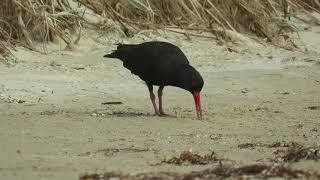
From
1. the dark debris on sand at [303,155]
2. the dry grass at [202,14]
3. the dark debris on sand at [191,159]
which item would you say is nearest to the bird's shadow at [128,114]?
the dark debris on sand at [191,159]

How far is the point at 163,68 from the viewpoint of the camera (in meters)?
8.59

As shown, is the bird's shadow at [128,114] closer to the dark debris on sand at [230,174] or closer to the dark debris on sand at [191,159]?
the dark debris on sand at [191,159]

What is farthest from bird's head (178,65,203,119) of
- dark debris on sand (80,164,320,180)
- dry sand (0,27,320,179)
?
dark debris on sand (80,164,320,180)

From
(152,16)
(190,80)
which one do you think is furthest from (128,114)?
(152,16)

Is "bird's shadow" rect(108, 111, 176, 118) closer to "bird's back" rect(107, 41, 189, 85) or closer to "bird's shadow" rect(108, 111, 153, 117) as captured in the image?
"bird's shadow" rect(108, 111, 153, 117)

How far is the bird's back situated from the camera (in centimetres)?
859

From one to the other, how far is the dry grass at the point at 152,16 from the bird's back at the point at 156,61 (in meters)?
2.43

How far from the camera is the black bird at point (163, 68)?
335 inches

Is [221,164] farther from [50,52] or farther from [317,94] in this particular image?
[50,52]

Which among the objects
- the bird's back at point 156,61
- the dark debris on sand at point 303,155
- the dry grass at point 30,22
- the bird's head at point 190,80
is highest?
the dry grass at point 30,22

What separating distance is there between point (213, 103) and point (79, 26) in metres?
3.08

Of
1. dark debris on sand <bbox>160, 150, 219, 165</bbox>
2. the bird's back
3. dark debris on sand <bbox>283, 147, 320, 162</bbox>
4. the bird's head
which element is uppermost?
the bird's back

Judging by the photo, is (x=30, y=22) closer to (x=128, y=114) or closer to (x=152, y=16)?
(x=152, y=16)

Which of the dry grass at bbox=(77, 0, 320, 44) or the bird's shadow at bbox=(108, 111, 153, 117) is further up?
the dry grass at bbox=(77, 0, 320, 44)
